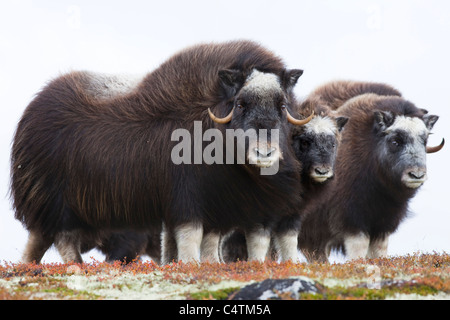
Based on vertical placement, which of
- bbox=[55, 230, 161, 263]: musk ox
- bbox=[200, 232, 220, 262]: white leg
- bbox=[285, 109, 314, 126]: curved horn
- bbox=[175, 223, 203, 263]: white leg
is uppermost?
bbox=[285, 109, 314, 126]: curved horn

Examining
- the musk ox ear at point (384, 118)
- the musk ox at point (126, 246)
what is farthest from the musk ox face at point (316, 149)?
the musk ox at point (126, 246)

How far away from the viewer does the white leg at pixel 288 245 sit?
6.98m

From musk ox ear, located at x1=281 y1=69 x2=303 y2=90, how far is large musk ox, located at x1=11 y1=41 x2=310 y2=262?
0.01 m

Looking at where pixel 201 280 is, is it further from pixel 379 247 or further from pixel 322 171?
pixel 379 247

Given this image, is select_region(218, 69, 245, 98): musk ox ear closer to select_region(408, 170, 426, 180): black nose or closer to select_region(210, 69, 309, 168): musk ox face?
select_region(210, 69, 309, 168): musk ox face

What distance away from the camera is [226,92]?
21.2 ft

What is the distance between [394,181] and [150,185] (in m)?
3.05

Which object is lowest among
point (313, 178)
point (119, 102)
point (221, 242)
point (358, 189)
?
point (221, 242)

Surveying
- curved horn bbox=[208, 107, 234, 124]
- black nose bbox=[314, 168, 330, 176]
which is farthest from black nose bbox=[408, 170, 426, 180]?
curved horn bbox=[208, 107, 234, 124]

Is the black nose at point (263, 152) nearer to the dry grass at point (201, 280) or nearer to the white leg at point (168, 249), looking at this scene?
the dry grass at point (201, 280)

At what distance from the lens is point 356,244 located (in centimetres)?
819

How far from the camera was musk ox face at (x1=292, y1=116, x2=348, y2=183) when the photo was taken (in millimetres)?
6875
